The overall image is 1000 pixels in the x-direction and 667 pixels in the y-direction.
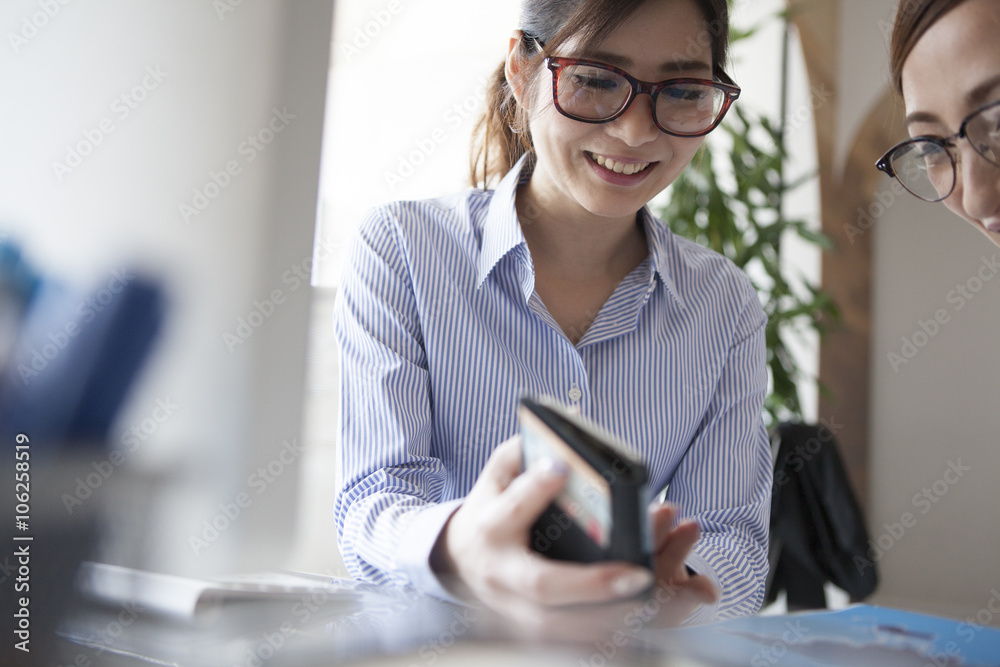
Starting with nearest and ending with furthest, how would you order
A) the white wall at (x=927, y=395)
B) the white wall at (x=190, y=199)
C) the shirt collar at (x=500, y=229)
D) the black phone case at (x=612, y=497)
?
1. the black phone case at (x=612, y=497)
2. the shirt collar at (x=500, y=229)
3. the white wall at (x=190, y=199)
4. the white wall at (x=927, y=395)

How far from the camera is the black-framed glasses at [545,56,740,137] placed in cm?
111

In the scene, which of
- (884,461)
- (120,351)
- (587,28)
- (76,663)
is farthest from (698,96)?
(884,461)

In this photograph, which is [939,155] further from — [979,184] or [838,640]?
[838,640]

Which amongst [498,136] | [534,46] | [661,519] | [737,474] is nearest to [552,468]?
[661,519]

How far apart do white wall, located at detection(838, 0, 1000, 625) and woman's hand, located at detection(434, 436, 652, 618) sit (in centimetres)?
350

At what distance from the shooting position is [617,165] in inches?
46.3

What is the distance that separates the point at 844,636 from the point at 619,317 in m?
0.63

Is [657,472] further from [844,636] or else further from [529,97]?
[529,97]

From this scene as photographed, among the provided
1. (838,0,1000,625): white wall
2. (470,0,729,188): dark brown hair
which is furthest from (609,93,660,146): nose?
(838,0,1000,625): white wall

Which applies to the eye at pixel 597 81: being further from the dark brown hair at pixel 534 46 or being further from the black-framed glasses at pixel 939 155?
the black-framed glasses at pixel 939 155

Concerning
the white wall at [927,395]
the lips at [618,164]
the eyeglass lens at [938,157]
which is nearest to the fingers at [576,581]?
the eyeglass lens at [938,157]

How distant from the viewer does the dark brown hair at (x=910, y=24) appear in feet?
2.85

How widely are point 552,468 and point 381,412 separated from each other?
0.53m

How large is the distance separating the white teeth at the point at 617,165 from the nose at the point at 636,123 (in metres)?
0.04
